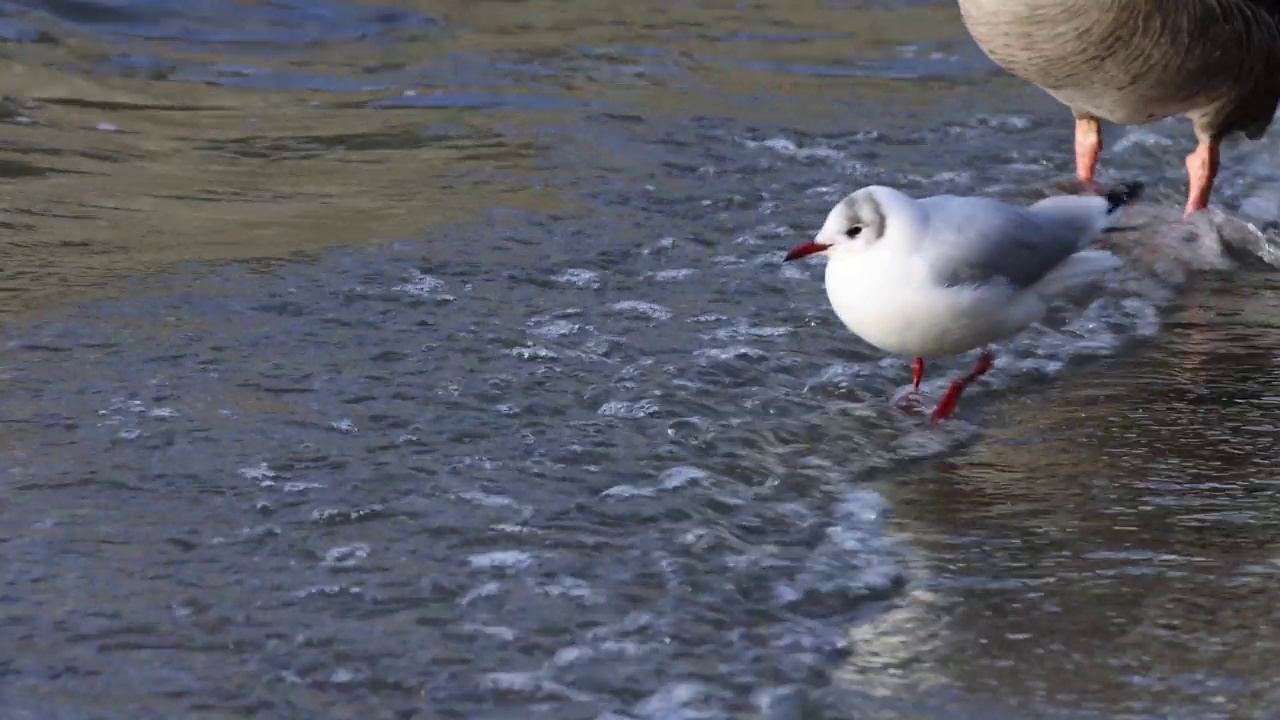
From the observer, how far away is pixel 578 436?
4965mm

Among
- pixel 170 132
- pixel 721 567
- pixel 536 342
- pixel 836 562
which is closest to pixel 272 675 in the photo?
pixel 721 567

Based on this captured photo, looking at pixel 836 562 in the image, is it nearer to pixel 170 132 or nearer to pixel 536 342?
pixel 536 342

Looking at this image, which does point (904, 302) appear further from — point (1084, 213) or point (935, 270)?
point (1084, 213)

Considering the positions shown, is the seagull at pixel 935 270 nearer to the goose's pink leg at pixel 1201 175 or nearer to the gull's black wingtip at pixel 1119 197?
the gull's black wingtip at pixel 1119 197

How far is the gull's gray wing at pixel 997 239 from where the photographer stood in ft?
16.6

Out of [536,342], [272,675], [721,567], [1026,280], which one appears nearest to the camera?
[272,675]

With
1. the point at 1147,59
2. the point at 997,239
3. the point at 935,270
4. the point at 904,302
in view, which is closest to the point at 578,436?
the point at 904,302

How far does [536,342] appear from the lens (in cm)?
567

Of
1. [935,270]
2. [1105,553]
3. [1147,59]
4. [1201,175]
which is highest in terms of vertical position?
[1147,59]

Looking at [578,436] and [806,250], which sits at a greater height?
[806,250]

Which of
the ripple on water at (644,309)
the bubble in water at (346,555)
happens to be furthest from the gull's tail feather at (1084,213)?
the bubble in water at (346,555)

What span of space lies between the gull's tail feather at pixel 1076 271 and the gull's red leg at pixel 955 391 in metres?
0.28

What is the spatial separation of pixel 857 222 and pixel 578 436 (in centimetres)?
93

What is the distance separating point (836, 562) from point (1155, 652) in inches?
30.3
